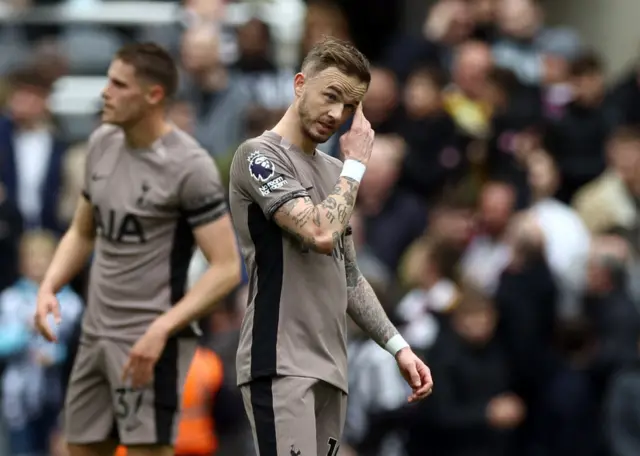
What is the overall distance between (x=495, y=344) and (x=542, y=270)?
3.47ft

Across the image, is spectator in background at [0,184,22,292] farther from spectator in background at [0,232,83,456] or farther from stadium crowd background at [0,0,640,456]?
spectator in background at [0,232,83,456]

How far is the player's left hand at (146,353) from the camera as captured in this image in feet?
25.4

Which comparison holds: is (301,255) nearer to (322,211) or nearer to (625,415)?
(322,211)

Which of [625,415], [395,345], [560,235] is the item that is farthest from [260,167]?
[560,235]

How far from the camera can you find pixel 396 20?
62.5 feet

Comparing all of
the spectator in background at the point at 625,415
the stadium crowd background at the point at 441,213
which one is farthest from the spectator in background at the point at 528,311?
the spectator in background at the point at 625,415

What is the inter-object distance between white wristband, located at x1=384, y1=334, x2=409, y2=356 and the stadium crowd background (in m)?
3.57

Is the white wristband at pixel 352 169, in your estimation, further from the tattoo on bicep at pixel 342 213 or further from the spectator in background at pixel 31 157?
the spectator in background at pixel 31 157

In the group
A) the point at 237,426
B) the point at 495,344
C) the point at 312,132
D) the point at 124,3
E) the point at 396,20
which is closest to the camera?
the point at 312,132

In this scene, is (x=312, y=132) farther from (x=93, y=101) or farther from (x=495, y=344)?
(x=93, y=101)

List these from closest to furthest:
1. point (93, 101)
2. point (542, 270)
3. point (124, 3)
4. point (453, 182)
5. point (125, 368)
A: 1. point (125, 368)
2. point (542, 270)
3. point (453, 182)
4. point (93, 101)
5. point (124, 3)

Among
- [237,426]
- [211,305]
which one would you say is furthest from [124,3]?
[211,305]

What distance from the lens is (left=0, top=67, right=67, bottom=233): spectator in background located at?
43.2 feet

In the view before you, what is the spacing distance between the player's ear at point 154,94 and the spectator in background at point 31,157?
17.1 ft
